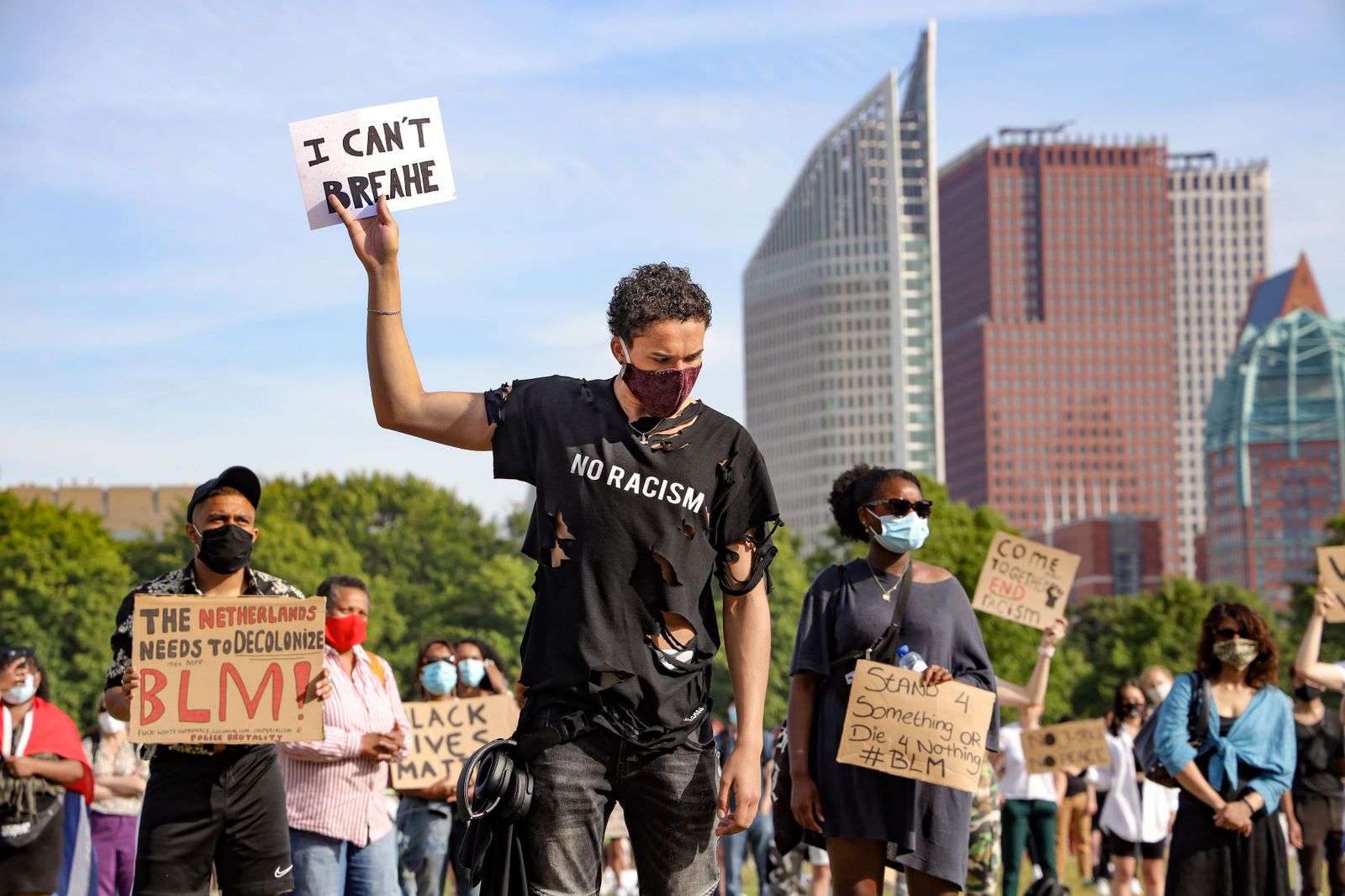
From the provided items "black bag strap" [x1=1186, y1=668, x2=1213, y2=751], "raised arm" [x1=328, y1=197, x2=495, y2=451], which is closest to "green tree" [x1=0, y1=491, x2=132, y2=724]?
"black bag strap" [x1=1186, y1=668, x2=1213, y2=751]

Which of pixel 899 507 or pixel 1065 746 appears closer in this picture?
pixel 899 507

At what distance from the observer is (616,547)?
463cm

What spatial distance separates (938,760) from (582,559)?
3387 mm

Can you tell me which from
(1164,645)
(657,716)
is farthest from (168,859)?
(1164,645)

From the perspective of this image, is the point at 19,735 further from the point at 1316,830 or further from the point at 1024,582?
the point at 1316,830

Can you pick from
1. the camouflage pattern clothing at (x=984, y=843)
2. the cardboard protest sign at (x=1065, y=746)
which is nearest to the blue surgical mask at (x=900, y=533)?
the camouflage pattern clothing at (x=984, y=843)

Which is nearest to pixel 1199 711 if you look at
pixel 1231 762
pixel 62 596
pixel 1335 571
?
pixel 1231 762

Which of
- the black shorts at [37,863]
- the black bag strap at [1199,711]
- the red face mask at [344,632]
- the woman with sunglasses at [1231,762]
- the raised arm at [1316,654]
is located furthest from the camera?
the raised arm at [1316,654]

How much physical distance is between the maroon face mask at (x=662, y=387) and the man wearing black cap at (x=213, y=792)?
8.66ft

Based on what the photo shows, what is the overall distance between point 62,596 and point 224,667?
60317 mm

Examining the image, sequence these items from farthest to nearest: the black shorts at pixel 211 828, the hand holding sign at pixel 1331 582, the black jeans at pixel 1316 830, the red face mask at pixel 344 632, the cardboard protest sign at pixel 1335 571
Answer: the black jeans at pixel 1316 830
the cardboard protest sign at pixel 1335 571
the hand holding sign at pixel 1331 582
the red face mask at pixel 344 632
the black shorts at pixel 211 828

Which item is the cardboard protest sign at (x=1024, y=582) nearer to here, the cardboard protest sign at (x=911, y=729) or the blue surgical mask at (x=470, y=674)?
the blue surgical mask at (x=470, y=674)

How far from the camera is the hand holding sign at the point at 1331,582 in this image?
34.7 feet

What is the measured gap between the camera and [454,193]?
519 cm
